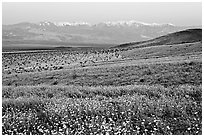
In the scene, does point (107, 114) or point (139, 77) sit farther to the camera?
point (139, 77)

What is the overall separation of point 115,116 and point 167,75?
12523 mm

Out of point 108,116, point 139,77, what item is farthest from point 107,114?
point 139,77

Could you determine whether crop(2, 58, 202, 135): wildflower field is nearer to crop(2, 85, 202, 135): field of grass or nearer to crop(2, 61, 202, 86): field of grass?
crop(2, 85, 202, 135): field of grass

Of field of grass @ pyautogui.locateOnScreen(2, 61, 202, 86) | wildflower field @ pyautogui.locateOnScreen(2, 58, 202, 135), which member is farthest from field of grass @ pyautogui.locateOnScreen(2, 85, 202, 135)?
field of grass @ pyautogui.locateOnScreen(2, 61, 202, 86)

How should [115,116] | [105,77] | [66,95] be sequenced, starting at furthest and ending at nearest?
[105,77] → [66,95] → [115,116]

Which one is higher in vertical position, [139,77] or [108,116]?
[108,116]

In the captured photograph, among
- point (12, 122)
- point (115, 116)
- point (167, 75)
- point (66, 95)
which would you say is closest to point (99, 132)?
point (115, 116)

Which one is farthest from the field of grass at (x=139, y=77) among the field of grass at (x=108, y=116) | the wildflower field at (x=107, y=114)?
the field of grass at (x=108, y=116)

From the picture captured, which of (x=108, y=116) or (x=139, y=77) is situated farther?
(x=139, y=77)

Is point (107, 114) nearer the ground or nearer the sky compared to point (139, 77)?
nearer the sky

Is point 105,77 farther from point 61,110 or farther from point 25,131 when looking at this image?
point 25,131

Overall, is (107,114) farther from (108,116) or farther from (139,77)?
(139,77)

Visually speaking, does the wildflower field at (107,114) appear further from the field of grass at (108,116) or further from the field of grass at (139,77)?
the field of grass at (139,77)

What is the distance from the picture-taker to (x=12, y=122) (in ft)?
35.6
